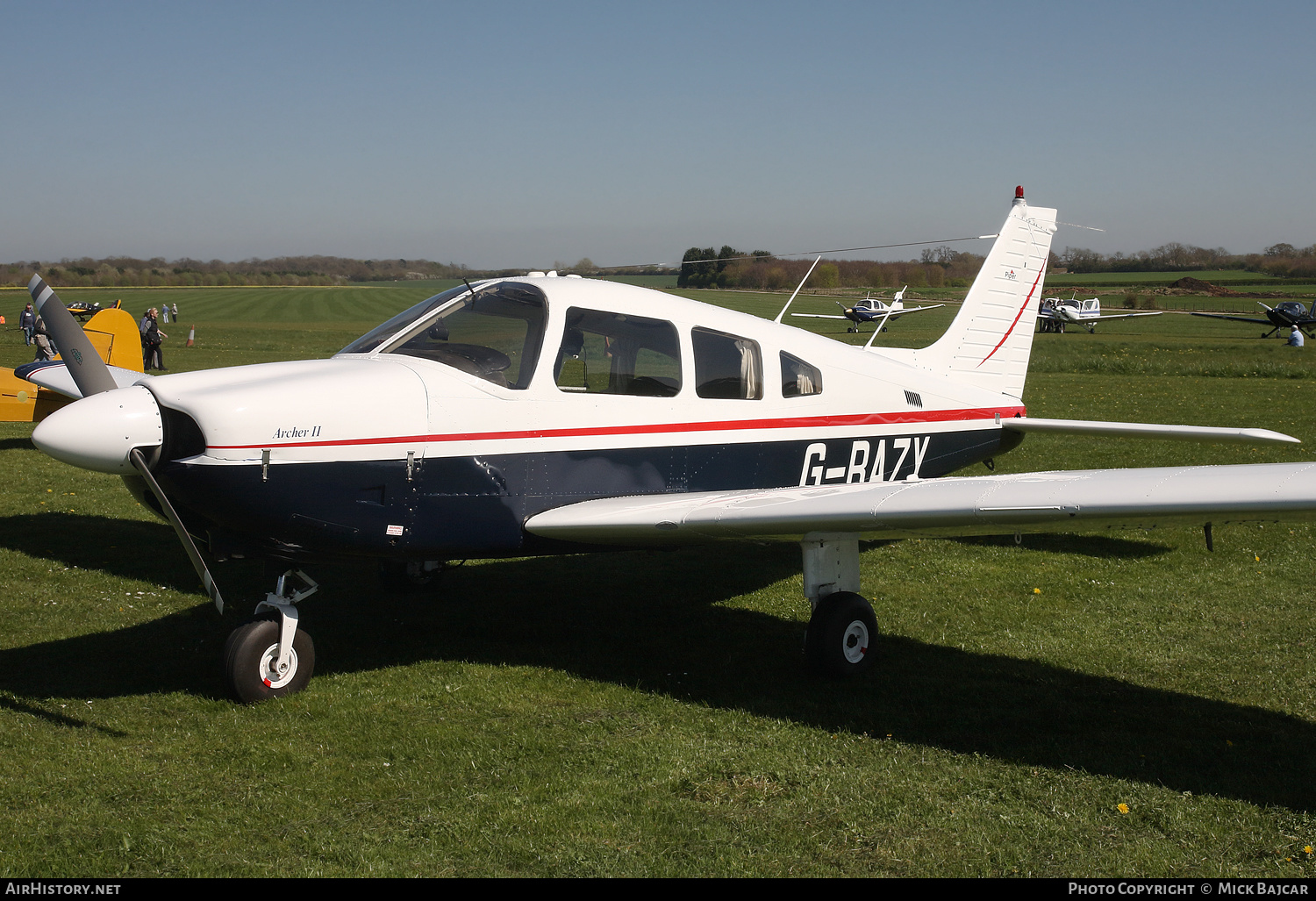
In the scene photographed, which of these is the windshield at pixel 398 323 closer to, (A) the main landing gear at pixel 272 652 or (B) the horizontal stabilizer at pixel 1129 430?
(A) the main landing gear at pixel 272 652

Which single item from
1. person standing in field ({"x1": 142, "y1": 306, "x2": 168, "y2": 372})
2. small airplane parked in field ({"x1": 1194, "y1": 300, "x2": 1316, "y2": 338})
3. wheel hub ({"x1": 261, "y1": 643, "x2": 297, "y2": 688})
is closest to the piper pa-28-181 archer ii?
wheel hub ({"x1": 261, "y1": 643, "x2": 297, "y2": 688})

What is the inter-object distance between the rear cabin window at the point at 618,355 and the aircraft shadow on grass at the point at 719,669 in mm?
1740

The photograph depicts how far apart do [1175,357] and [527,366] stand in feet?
119

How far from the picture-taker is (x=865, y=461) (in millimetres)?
7422

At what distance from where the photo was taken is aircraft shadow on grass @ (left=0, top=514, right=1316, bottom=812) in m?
4.76

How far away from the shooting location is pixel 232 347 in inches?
1519

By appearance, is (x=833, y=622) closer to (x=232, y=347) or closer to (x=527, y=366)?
(x=527, y=366)

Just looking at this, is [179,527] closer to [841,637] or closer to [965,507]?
[841,637]

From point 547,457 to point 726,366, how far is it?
1472 mm

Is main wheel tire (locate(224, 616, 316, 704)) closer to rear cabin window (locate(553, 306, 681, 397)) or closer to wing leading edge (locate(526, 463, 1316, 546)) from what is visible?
wing leading edge (locate(526, 463, 1316, 546))

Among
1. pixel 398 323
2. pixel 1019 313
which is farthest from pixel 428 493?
pixel 1019 313

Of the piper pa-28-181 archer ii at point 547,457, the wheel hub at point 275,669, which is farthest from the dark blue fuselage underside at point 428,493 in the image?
the wheel hub at point 275,669

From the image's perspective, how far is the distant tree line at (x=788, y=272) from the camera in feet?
31.0

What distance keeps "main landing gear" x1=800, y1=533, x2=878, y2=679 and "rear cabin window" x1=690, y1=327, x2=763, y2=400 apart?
3.97ft
